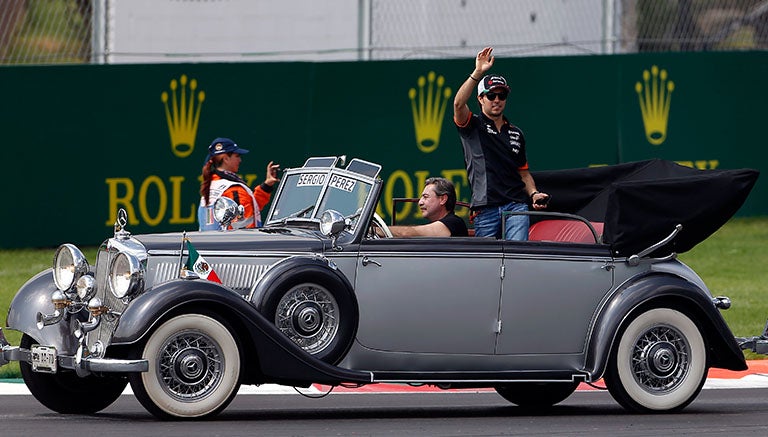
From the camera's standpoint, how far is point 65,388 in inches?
366

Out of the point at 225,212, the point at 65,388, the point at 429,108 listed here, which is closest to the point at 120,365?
the point at 65,388

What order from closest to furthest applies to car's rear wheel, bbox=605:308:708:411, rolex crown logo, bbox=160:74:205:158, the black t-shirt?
car's rear wheel, bbox=605:308:708:411, the black t-shirt, rolex crown logo, bbox=160:74:205:158

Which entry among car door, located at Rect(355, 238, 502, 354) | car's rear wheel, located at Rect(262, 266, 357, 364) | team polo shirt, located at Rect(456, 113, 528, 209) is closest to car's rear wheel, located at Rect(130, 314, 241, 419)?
car's rear wheel, located at Rect(262, 266, 357, 364)

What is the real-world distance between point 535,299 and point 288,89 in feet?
27.2

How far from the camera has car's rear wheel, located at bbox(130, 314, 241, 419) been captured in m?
8.36

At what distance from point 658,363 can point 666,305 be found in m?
0.35

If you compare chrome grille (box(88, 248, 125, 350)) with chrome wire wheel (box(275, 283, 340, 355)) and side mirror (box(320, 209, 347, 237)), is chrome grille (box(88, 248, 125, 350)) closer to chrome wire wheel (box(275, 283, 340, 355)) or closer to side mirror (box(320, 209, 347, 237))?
chrome wire wheel (box(275, 283, 340, 355))

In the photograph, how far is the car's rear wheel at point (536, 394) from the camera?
1006cm

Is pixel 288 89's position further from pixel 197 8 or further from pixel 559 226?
pixel 559 226

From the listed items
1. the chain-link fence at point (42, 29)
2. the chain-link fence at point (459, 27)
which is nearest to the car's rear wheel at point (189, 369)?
the chain-link fence at point (42, 29)

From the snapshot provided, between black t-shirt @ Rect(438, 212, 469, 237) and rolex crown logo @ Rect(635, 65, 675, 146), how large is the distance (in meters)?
8.74

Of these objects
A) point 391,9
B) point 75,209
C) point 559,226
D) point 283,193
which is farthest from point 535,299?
point 391,9

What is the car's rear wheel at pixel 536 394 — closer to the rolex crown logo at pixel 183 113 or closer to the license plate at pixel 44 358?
the license plate at pixel 44 358

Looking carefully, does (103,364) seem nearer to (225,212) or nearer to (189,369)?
(189,369)
